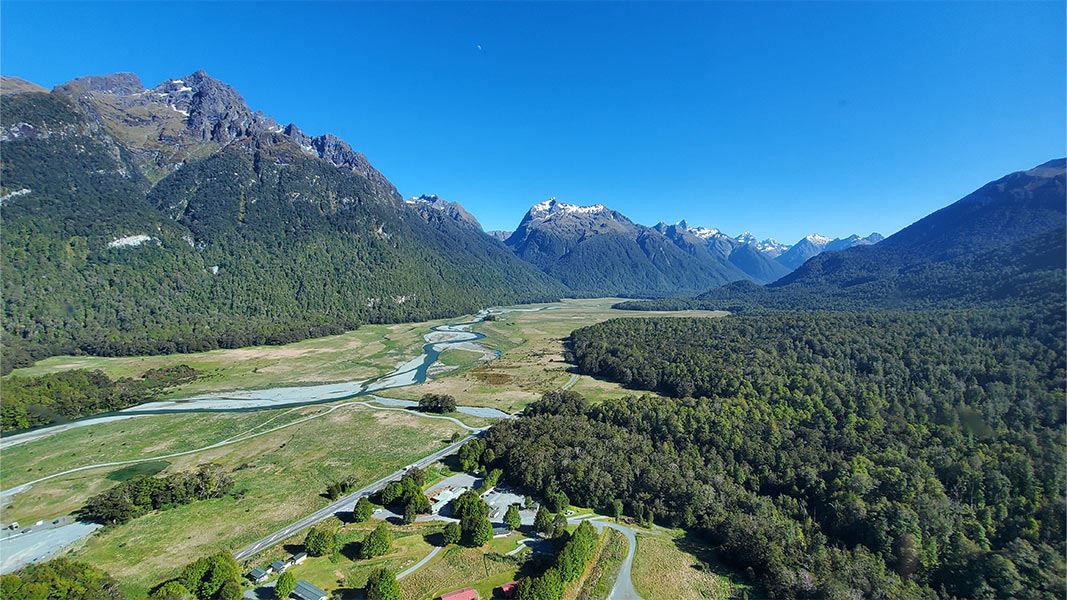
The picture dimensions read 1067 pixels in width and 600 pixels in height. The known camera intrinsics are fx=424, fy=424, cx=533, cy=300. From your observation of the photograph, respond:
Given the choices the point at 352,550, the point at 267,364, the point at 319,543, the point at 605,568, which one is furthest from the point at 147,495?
the point at 267,364

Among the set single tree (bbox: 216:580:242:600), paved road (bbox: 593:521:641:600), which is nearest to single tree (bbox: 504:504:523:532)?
paved road (bbox: 593:521:641:600)

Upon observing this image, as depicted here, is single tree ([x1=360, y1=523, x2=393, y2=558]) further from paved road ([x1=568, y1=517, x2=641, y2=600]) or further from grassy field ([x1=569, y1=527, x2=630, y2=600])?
paved road ([x1=568, y1=517, x2=641, y2=600])

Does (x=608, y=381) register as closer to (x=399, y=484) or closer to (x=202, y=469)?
(x=399, y=484)

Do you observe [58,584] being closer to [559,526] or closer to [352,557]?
[352,557]

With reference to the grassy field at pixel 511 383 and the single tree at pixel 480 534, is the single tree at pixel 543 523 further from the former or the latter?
the grassy field at pixel 511 383

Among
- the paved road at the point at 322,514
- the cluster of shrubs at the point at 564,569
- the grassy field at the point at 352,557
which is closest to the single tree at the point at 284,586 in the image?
the grassy field at the point at 352,557

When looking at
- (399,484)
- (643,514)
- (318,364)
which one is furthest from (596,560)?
(318,364)
